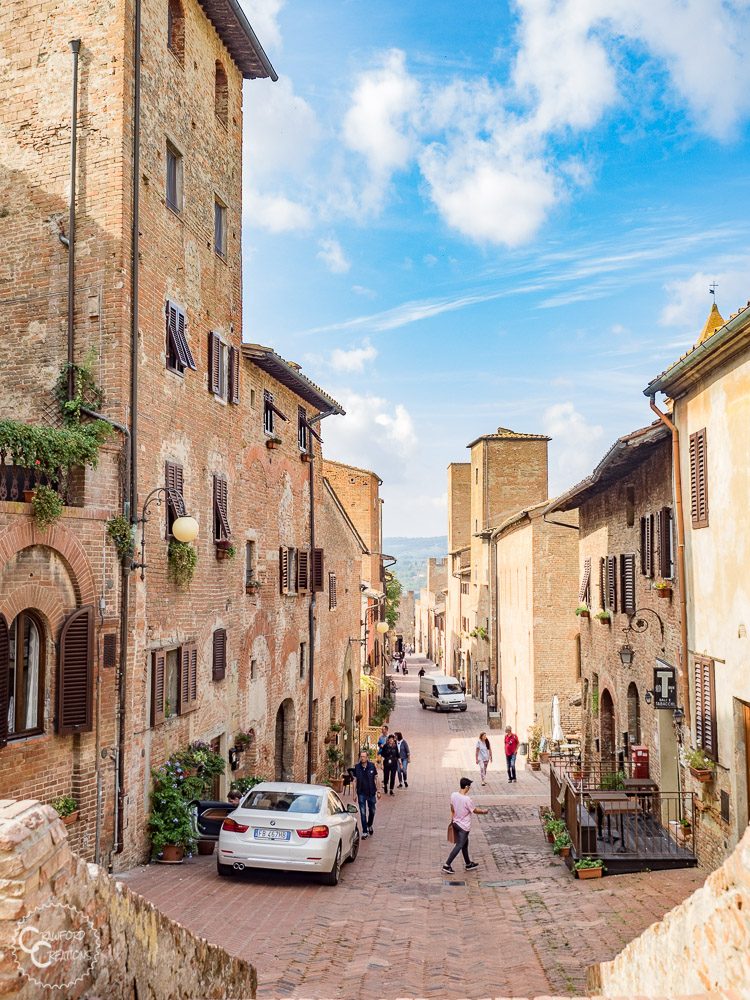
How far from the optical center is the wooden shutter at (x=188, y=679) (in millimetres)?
14984

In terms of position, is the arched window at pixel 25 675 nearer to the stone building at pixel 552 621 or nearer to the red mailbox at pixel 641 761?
the red mailbox at pixel 641 761

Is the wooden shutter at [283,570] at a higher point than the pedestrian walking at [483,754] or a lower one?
higher

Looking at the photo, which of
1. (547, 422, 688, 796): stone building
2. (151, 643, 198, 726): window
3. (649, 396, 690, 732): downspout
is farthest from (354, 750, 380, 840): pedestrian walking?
(649, 396, 690, 732): downspout

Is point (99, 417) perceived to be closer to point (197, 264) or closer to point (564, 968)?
point (197, 264)

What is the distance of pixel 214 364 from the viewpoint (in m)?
17.3

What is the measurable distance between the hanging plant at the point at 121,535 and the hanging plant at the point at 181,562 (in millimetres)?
1937

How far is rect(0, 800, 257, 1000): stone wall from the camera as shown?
3.36 m

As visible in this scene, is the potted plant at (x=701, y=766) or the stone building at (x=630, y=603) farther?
the stone building at (x=630, y=603)

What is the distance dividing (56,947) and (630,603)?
48.7 ft

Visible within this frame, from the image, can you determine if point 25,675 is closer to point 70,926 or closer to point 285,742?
point 70,926

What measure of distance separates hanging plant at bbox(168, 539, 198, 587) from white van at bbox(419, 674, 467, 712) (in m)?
33.3

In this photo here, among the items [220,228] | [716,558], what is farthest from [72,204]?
[716,558]

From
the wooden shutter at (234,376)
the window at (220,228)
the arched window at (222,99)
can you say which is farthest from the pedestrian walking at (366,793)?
the arched window at (222,99)

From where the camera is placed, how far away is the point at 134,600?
13.0m
